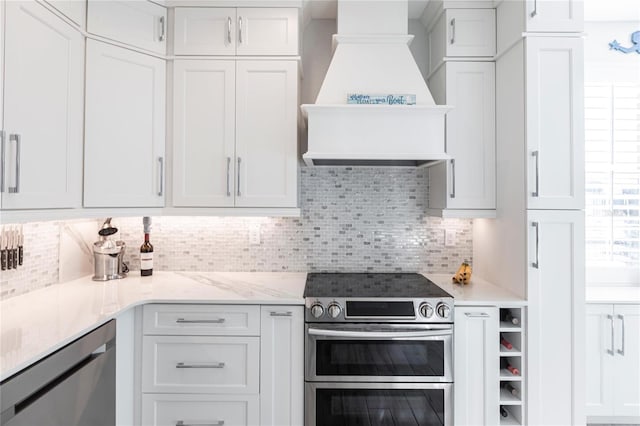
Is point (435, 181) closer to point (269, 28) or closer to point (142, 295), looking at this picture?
point (269, 28)

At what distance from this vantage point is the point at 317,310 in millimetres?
1916

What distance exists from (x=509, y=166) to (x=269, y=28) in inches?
66.1

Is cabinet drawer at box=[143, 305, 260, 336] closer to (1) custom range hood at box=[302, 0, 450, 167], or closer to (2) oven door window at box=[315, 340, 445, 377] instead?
(2) oven door window at box=[315, 340, 445, 377]

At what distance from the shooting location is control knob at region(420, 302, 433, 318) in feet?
6.30

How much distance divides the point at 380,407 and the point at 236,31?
2337 mm

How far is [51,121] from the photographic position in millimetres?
1667

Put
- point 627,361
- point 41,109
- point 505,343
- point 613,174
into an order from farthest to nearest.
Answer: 1. point 613,174
2. point 627,361
3. point 505,343
4. point 41,109

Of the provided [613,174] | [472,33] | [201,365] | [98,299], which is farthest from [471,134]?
[98,299]

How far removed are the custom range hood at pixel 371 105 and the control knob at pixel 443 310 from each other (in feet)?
2.64

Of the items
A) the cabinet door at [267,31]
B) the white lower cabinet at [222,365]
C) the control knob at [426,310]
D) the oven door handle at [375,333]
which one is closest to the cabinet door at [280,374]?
the white lower cabinet at [222,365]

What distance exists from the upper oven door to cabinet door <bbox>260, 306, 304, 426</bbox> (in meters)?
0.07

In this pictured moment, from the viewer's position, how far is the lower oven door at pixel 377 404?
6.23ft

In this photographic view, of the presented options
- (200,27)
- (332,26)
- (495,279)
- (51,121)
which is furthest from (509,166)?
(51,121)

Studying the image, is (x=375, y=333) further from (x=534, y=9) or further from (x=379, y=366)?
(x=534, y=9)
